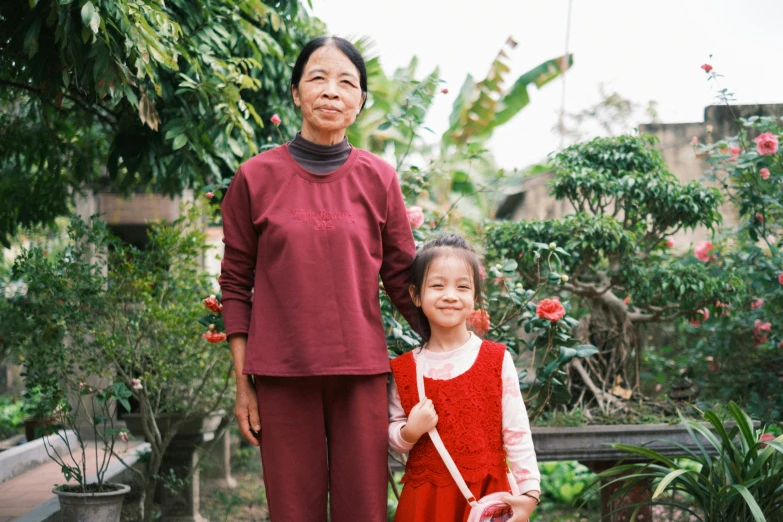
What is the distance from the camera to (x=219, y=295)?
3432 mm

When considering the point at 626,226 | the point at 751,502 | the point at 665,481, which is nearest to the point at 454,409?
the point at 665,481

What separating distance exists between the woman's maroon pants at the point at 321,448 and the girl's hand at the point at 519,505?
33 cm

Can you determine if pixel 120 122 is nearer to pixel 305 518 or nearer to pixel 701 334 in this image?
pixel 305 518

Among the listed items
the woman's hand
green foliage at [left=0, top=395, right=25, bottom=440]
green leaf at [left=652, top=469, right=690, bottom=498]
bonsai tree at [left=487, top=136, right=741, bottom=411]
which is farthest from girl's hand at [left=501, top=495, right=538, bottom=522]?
green foliage at [left=0, top=395, right=25, bottom=440]

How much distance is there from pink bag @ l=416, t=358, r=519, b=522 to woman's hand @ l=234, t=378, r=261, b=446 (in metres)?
0.47

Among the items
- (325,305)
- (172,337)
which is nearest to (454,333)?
(325,305)

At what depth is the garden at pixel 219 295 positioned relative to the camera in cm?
315

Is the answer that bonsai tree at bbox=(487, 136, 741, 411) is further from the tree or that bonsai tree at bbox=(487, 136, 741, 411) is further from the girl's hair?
the girl's hair

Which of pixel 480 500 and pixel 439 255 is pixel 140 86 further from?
pixel 480 500

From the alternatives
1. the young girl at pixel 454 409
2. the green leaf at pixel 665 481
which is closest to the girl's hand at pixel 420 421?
the young girl at pixel 454 409

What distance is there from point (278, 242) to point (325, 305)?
0.21m

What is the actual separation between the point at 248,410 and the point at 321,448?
23cm

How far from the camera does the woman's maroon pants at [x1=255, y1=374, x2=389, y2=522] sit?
79.3 inches

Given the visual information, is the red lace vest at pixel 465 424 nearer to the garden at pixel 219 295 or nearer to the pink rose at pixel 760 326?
the garden at pixel 219 295
